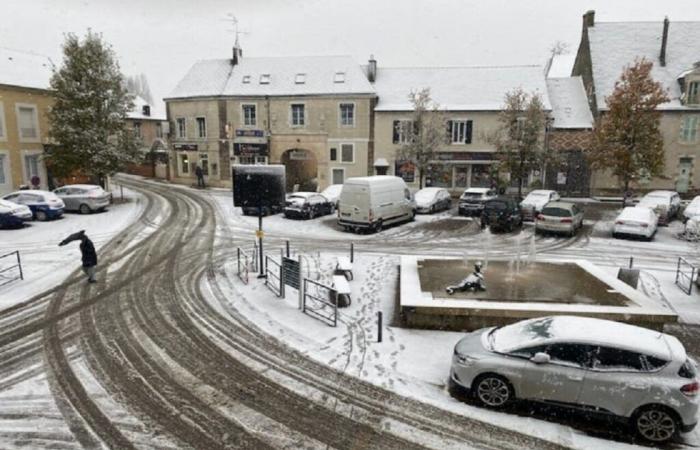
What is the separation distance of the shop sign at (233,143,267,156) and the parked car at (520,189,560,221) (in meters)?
20.0

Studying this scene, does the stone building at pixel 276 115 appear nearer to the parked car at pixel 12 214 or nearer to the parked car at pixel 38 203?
the parked car at pixel 38 203

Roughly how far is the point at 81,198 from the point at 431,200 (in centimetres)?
1893

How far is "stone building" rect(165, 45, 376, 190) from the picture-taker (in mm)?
34844

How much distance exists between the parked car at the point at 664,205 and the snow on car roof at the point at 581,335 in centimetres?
1853

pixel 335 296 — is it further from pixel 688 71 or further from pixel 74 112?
pixel 688 71

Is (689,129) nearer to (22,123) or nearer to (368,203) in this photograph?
(368,203)

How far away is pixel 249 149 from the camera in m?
36.3

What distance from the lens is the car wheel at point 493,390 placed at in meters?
7.47

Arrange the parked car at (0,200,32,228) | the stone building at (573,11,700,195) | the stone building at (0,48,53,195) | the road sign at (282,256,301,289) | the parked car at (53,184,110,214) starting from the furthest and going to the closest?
the stone building at (573,11,700,195), the stone building at (0,48,53,195), the parked car at (53,184,110,214), the parked car at (0,200,32,228), the road sign at (282,256,301,289)

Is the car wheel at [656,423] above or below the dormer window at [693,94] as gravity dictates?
below

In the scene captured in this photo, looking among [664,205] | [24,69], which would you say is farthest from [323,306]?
[24,69]

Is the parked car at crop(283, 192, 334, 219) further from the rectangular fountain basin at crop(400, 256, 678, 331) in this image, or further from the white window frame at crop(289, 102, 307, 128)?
the white window frame at crop(289, 102, 307, 128)

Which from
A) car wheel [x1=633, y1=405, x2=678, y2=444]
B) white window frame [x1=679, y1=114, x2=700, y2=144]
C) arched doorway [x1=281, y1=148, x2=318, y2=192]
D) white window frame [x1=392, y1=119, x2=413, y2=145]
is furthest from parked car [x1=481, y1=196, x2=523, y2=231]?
white window frame [x1=679, y1=114, x2=700, y2=144]

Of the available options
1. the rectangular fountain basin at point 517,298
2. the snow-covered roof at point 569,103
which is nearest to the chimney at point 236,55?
the snow-covered roof at point 569,103
